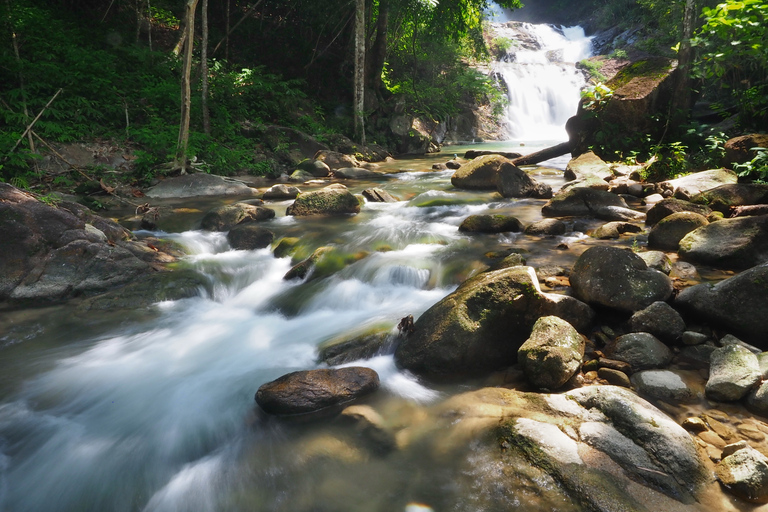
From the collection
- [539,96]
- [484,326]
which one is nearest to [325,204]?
[484,326]

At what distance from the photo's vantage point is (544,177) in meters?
12.3

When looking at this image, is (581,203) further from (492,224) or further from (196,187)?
(196,187)

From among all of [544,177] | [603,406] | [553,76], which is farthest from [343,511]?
[553,76]

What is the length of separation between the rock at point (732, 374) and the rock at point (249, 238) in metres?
6.03

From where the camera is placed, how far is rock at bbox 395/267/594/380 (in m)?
3.76

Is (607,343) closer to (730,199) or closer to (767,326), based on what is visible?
(767,326)

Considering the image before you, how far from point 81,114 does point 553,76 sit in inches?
1210

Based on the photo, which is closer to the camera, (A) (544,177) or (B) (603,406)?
(B) (603,406)

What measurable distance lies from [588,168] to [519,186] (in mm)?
2436

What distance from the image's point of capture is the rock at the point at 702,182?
7289 millimetres

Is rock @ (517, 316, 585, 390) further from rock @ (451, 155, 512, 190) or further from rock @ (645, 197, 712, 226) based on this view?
rock @ (451, 155, 512, 190)

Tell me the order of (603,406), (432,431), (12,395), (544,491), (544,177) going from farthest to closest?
(544,177), (12,395), (432,431), (603,406), (544,491)

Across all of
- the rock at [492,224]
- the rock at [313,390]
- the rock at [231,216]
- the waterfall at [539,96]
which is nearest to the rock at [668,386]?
the rock at [313,390]

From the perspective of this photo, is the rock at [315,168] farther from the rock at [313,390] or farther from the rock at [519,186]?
the rock at [313,390]
